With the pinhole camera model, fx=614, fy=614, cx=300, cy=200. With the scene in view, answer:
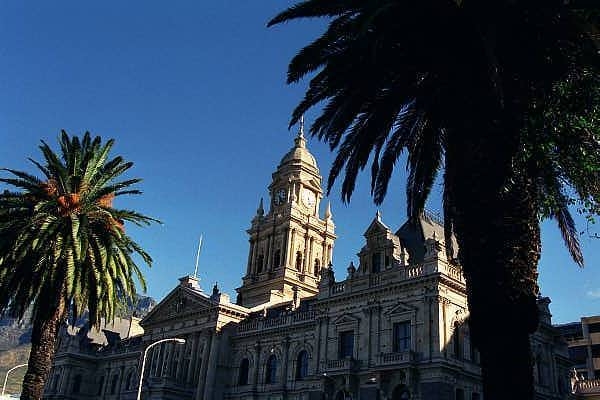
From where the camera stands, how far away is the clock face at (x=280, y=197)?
69.0 metres

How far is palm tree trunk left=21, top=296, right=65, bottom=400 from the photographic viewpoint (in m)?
23.6

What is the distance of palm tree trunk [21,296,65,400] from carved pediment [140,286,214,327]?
1143 inches

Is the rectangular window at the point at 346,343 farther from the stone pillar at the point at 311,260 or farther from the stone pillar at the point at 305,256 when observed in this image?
the stone pillar at the point at 311,260

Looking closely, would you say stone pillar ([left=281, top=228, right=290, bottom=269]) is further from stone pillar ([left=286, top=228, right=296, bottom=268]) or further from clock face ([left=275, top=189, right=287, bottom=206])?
clock face ([left=275, top=189, right=287, bottom=206])

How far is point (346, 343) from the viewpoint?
41.8m

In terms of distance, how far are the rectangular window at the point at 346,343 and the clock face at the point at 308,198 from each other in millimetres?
28167

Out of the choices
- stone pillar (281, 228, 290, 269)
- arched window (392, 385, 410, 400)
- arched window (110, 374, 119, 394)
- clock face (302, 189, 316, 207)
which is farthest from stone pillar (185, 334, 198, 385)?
clock face (302, 189, 316, 207)

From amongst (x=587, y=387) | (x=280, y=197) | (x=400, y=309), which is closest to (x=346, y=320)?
(x=400, y=309)

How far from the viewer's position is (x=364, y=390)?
3859 centimetres

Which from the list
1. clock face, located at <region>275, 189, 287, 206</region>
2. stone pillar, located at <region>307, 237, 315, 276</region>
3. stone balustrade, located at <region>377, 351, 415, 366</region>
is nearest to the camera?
stone balustrade, located at <region>377, 351, 415, 366</region>

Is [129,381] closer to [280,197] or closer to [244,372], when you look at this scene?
[244,372]

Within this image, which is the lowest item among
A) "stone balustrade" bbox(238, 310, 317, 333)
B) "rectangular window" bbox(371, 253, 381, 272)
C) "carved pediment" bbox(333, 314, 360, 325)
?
"carved pediment" bbox(333, 314, 360, 325)

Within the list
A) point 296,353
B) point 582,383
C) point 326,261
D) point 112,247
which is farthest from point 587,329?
point 112,247

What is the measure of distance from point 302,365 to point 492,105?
3604cm
